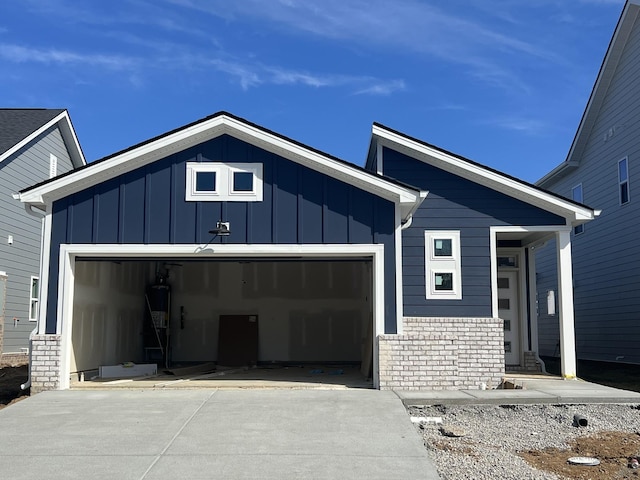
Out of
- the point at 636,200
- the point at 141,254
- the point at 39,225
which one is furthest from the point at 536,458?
the point at 39,225

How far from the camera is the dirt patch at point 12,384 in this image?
1135cm

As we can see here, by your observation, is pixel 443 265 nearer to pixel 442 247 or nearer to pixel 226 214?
pixel 442 247

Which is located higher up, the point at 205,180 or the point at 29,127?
A: the point at 29,127

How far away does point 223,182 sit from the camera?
11.8 meters

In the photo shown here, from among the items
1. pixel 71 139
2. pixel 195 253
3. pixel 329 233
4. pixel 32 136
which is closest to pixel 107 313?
pixel 195 253

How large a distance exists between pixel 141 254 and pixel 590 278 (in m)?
12.9

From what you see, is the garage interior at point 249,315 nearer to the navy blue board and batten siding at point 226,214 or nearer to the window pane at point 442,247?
the window pane at point 442,247

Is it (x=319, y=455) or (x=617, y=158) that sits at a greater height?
(x=617, y=158)

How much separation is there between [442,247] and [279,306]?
6.51 meters

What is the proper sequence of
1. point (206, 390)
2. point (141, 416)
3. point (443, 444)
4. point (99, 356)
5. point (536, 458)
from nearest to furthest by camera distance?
point (536, 458)
point (443, 444)
point (141, 416)
point (206, 390)
point (99, 356)

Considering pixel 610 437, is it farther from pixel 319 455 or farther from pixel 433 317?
pixel 433 317

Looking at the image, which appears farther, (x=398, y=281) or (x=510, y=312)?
(x=510, y=312)

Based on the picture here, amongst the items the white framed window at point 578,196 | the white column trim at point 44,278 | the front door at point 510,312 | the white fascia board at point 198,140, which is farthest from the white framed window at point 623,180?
the white column trim at point 44,278

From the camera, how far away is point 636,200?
54.5 feet
